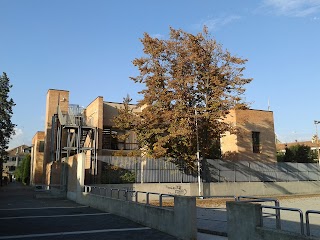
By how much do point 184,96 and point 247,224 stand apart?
61.2 feet

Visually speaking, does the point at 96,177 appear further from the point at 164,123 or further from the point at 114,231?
the point at 114,231

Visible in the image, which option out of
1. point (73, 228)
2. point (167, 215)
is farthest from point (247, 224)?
point (73, 228)

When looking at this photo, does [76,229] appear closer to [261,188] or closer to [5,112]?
[261,188]

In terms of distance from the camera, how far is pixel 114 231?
33.2 ft

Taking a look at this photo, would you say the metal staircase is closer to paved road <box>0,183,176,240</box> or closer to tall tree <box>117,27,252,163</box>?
tall tree <box>117,27,252,163</box>

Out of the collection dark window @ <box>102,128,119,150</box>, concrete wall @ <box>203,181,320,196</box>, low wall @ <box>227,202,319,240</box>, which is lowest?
concrete wall @ <box>203,181,320,196</box>

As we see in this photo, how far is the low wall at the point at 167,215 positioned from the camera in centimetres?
864

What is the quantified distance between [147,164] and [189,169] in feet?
12.1

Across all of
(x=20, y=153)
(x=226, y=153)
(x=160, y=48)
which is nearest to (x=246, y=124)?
(x=226, y=153)

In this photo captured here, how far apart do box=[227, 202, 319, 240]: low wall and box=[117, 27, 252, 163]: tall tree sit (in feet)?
53.6

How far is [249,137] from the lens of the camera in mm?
34312

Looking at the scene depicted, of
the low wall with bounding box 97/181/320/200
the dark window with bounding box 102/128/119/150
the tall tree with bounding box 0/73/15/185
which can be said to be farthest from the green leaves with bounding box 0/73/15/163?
the low wall with bounding box 97/181/320/200

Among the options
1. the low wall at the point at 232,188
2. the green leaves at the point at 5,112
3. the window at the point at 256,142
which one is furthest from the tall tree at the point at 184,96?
the green leaves at the point at 5,112

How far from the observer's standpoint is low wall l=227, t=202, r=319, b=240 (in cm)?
608
